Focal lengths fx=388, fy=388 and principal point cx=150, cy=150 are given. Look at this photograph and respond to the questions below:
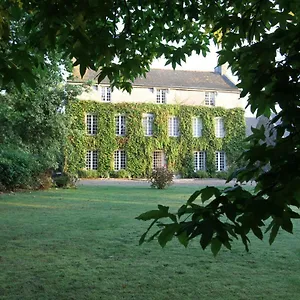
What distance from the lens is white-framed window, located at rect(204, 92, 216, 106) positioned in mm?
35281

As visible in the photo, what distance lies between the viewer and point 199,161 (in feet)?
113

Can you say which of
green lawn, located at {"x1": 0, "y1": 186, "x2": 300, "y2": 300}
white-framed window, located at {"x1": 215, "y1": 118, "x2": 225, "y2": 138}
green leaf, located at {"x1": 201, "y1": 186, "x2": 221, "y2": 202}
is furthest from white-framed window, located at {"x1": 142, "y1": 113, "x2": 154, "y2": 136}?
green leaf, located at {"x1": 201, "y1": 186, "x2": 221, "y2": 202}

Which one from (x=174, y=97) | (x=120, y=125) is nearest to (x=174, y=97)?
(x=174, y=97)

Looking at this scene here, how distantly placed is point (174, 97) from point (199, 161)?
20.0 ft

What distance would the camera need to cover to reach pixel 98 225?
8.23m

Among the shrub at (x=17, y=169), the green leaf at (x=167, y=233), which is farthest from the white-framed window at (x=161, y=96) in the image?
the green leaf at (x=167, y=233)

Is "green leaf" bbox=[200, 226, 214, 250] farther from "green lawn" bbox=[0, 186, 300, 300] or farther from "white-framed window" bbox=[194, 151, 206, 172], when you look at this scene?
"white-framed window" bbox=[194, 151, 206, 172]

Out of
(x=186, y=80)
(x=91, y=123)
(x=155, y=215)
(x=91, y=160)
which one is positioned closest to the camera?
(x=155, y=215)

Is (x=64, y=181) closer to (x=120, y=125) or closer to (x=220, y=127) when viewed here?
(x=120, y=125)

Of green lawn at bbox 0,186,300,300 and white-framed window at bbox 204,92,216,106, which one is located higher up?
white-framed window at bbox 204,92,216,106

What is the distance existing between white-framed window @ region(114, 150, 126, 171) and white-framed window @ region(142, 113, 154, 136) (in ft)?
8.87

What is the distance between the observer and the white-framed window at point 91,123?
107 feet

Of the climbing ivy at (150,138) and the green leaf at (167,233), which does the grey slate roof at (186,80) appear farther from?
the green leaf at (167,233)

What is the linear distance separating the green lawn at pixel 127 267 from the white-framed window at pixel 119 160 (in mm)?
24956
